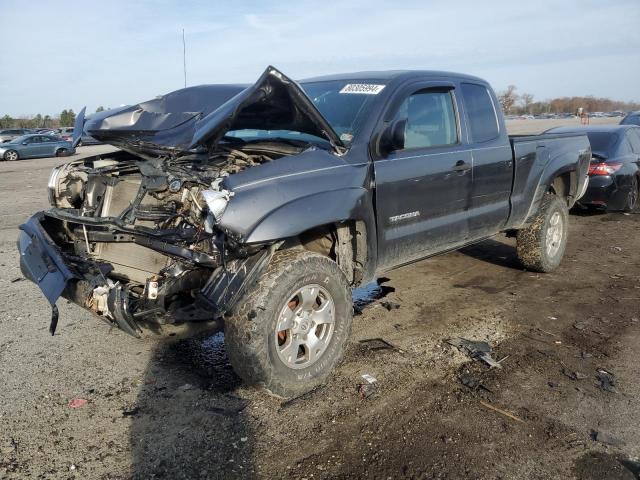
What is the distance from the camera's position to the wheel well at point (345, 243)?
3.71 meters

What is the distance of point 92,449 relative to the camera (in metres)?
2.90

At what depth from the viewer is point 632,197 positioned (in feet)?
31.3

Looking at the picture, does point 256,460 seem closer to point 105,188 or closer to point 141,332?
point 141,332

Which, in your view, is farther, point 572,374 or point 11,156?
point 11,156

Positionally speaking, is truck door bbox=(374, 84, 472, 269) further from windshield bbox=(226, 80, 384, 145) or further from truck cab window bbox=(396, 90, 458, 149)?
windshield bbox=(226, 80, 384, 145)

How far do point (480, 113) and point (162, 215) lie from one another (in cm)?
318

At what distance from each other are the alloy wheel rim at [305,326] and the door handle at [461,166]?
5.64 ft

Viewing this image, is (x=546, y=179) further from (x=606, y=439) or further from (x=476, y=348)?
(x=606, y=439)

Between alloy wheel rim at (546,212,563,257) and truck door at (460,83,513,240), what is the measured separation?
1050mm

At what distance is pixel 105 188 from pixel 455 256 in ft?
15.1

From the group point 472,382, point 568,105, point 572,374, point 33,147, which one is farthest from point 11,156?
point 568,105

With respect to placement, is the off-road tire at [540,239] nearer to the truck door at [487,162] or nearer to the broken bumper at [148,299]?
the truck door at [487,162]

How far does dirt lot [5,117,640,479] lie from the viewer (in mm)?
2771

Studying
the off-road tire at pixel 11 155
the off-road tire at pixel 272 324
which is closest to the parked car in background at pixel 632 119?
the off-road tire at pixel 272 324
